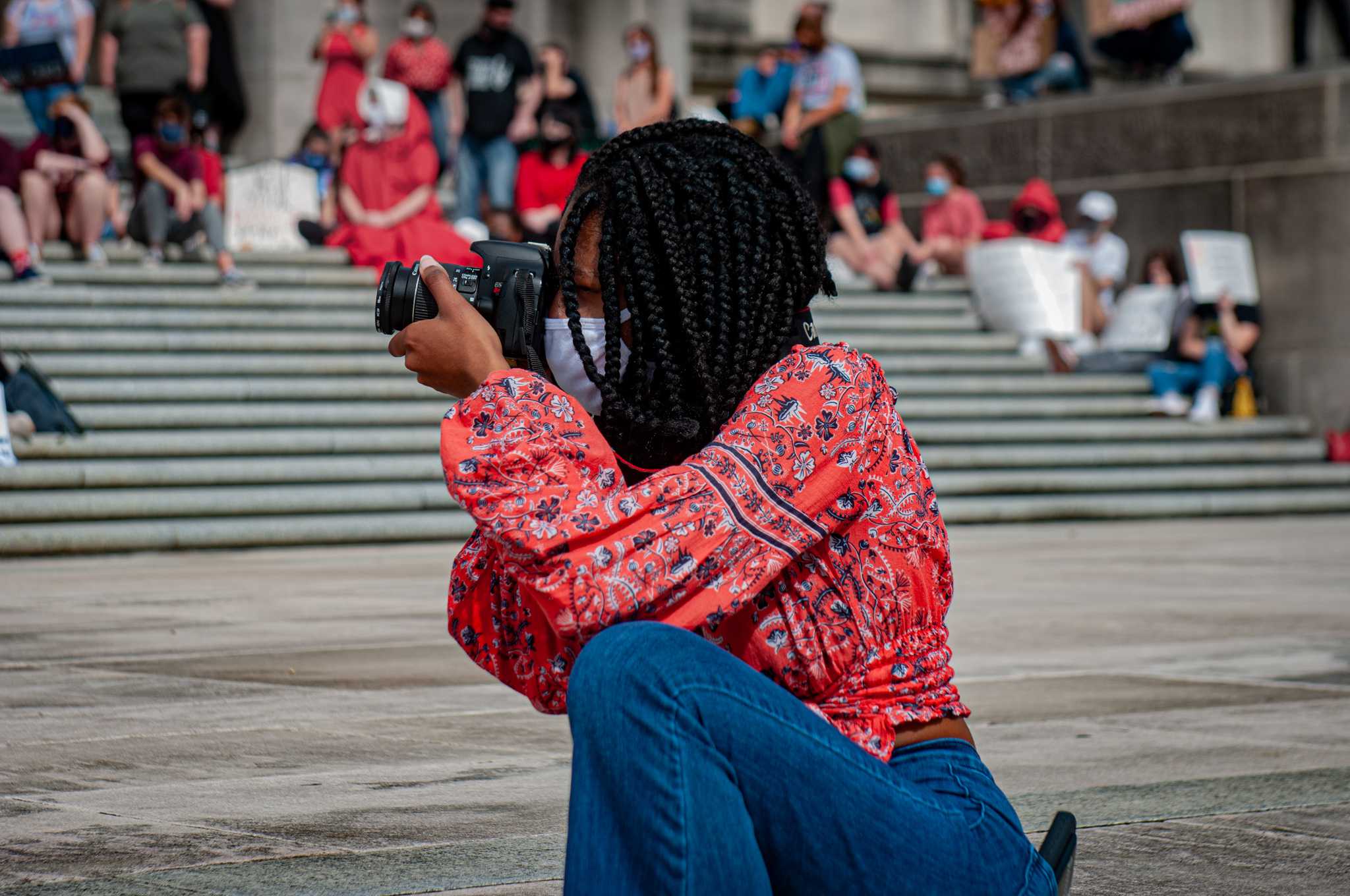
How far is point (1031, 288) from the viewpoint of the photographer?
1434 cm

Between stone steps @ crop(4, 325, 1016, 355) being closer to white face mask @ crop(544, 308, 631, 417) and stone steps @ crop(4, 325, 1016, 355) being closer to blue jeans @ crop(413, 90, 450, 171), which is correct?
blue jeans @ crop(413, 90, 450, 171)

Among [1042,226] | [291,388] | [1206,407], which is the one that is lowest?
[1206,407]

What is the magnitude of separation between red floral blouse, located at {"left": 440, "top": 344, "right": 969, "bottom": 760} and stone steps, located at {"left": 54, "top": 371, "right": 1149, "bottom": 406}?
8708mm

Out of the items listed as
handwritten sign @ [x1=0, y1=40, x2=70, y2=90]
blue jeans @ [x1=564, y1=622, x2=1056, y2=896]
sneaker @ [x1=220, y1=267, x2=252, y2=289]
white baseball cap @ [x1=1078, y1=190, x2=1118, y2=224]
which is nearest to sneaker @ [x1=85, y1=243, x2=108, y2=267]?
sneaker @ [x1=220, y1=267, x2=252, y2=289]

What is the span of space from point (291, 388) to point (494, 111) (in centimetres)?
355

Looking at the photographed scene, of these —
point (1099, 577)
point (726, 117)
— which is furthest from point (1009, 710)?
point (726, 117)

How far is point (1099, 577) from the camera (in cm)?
816

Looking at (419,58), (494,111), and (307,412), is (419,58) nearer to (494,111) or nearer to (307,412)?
(494,111)

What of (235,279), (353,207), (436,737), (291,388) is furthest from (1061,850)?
(353,207)

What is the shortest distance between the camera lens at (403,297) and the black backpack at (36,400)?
7.65 meters

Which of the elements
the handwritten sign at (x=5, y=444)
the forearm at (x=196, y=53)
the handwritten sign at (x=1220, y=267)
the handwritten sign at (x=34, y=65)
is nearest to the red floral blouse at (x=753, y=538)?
the handwritten sign at (x=5, y=444)

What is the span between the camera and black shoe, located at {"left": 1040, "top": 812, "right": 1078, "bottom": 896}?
2340 millimetres

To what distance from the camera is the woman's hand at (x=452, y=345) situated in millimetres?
2352

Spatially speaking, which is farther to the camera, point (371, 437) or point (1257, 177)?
point (1257, 177)
